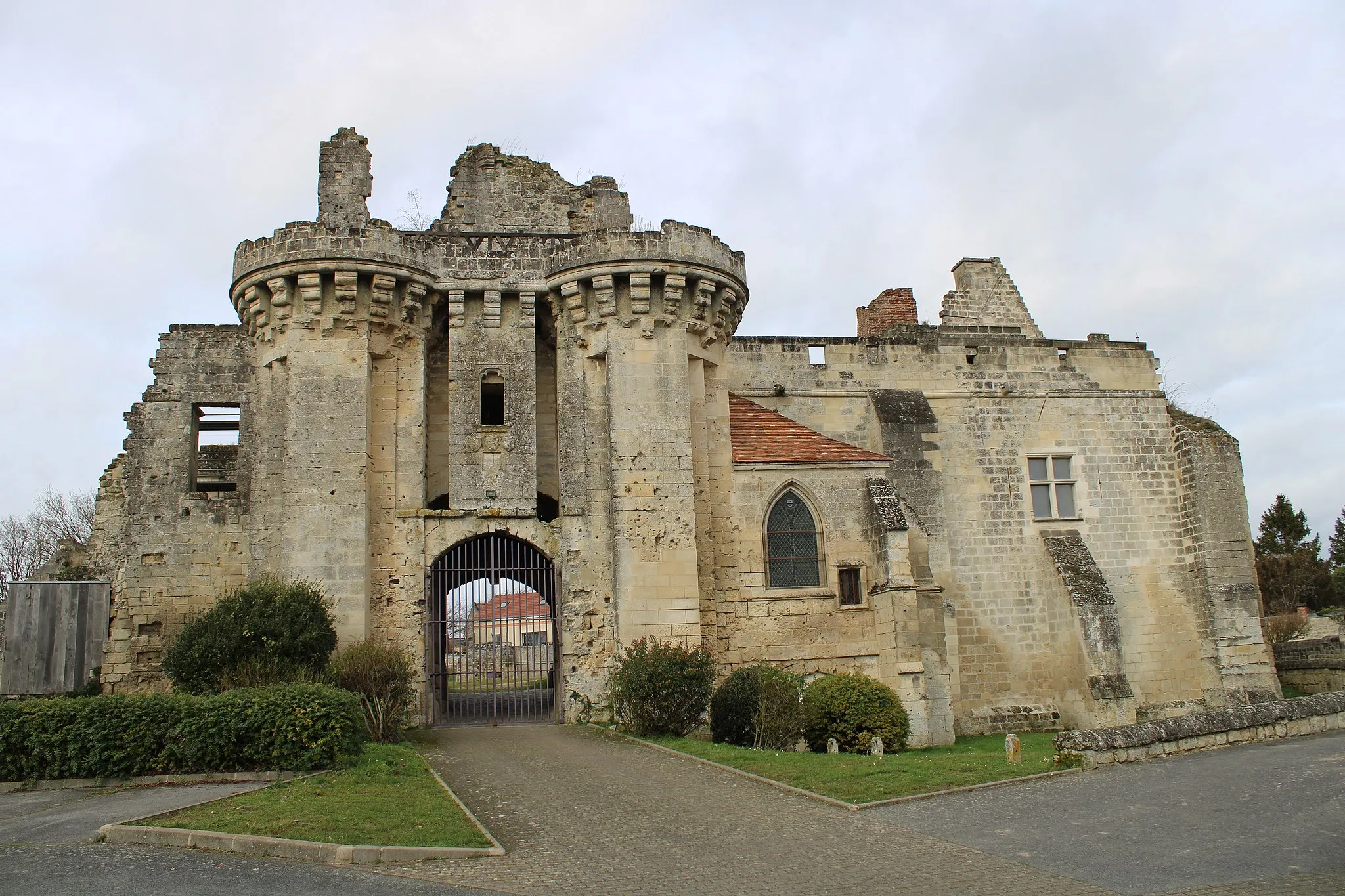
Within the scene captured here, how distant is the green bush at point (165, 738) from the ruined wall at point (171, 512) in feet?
19.7

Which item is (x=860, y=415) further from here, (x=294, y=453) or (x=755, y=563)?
(x=294, y=453)

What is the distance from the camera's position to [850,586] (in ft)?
63.1

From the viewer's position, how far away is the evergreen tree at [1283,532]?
4716cm

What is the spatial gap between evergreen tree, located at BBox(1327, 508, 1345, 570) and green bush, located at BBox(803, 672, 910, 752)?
40.1 metres

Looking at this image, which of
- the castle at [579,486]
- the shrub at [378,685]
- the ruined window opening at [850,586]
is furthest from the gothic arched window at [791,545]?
the shrub at [378,685]

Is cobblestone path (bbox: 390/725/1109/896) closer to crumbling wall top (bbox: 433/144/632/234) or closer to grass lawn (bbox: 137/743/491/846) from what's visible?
grass lawn (bbox: 137/743/491/846)

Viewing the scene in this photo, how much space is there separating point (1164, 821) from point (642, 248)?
12.4 m

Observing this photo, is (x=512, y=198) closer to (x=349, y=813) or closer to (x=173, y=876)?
(x=349, y=813)

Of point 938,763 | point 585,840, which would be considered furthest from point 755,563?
point 585,840

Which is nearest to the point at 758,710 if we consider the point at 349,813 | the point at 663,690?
the point at 663,690

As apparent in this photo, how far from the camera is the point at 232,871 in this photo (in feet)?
27.6

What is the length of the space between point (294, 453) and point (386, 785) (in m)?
7.61

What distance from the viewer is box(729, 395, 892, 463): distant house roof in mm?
19484

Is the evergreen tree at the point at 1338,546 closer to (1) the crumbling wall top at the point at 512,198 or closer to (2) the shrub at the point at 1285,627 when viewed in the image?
(2) the shrub at the point at 1285,627
